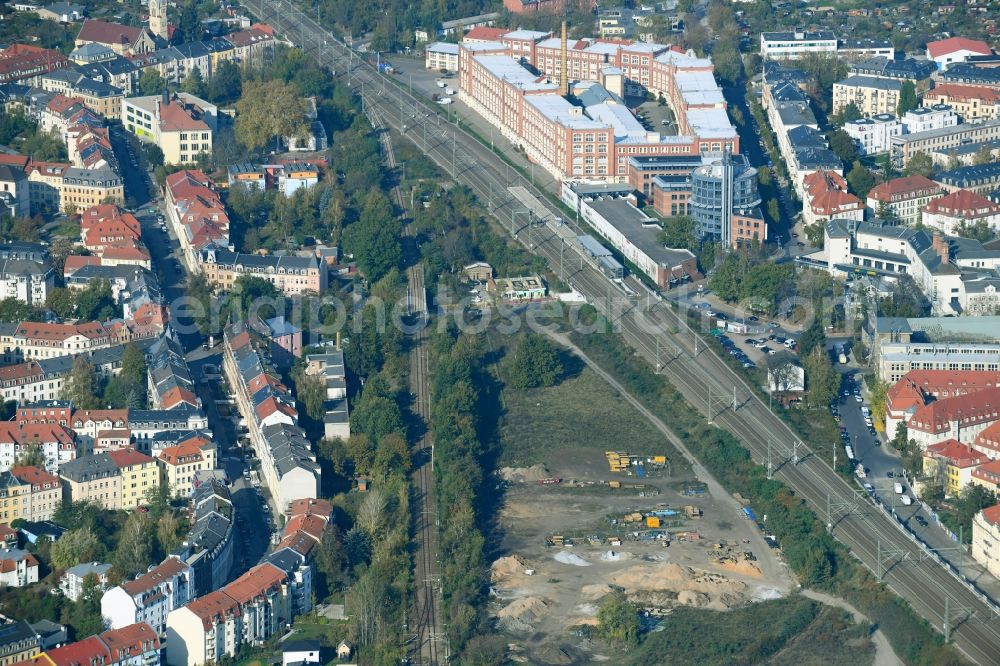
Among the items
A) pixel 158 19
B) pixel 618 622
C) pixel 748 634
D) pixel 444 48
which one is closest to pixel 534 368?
pixel 618 622

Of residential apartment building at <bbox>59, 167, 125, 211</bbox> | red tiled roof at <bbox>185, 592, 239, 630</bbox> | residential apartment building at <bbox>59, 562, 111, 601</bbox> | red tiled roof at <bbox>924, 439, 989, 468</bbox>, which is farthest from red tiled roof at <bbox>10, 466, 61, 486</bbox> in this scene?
A: red tiled roof at <bbox>924, 439, 989, 468</bbox>

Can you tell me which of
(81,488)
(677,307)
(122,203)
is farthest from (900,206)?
(81,488)

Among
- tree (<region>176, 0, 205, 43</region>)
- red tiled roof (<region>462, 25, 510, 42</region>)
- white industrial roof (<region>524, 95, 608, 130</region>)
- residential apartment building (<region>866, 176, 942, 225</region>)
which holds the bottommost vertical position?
residential apartment building (<region>866, 176, 942, 225</region>)

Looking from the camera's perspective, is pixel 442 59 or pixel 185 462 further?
pixel 442 59

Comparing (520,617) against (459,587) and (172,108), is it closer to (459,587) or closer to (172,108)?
(459,587)

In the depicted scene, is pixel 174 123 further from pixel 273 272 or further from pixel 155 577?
pixel 155 577

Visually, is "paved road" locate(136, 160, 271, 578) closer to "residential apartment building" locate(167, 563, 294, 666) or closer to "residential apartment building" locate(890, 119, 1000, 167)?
"residential apartment building" locate(167, 563, 294, 666)

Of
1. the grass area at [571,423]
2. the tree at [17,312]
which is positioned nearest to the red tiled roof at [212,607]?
the grass area at [571,423]
